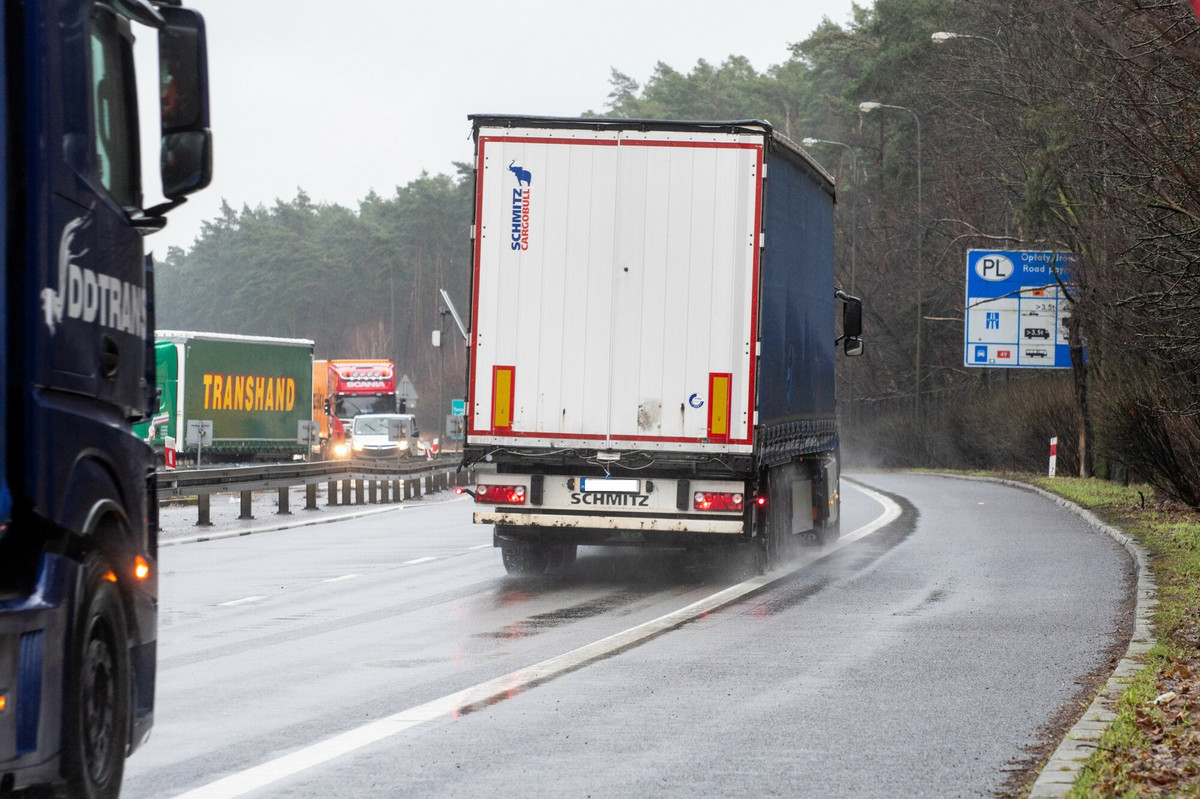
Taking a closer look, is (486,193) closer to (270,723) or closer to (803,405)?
(803,405)

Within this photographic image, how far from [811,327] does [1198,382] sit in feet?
27.2

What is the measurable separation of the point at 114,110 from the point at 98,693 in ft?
6.26

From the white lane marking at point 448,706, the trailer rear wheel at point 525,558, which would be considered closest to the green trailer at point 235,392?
the trailer rear wheel at point 525,558

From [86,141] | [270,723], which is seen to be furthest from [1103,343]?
[86,141]

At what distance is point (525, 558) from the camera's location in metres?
16.8

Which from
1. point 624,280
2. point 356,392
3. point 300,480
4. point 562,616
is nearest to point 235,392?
point 300,480

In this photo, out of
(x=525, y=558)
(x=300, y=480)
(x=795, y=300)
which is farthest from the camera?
(x=300, y=480)

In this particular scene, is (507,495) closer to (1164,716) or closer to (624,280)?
(624,280)

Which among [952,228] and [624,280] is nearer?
[624,280]

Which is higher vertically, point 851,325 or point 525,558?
point 851,325

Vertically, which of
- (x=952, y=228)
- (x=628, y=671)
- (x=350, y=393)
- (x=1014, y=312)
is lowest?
(x=628, y=671)

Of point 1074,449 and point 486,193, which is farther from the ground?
point 486,193

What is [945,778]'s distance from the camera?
7.19 m

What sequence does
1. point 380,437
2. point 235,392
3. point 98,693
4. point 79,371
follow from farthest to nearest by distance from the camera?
point 380,437, point 235,392, point 98,693, point 79,371
